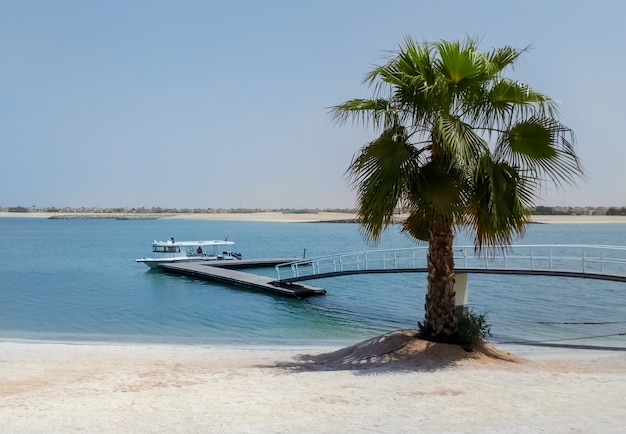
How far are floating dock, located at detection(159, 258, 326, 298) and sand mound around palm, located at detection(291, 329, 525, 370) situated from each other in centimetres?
1552

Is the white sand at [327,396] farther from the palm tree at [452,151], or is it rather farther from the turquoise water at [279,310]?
the turquoise water at [279,310]

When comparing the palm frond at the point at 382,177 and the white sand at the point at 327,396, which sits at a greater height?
the palm frond at the point at 382,177

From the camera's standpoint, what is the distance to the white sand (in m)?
5.86

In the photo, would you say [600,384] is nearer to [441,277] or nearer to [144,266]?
[441,277]

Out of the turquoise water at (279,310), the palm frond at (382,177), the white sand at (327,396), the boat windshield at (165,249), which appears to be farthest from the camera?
the boat windshield at (165,249)

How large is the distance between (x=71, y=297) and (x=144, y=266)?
15.9 metres

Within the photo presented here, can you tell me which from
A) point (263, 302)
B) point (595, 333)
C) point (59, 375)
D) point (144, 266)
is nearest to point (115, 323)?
point (263, 302)

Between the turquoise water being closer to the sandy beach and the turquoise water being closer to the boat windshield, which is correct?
the boat windshield

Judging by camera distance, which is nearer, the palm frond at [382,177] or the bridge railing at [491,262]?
the palm frond at [382,177]

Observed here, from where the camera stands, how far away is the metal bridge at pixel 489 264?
16828 millimetres

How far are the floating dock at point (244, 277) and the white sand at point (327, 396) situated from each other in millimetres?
15430

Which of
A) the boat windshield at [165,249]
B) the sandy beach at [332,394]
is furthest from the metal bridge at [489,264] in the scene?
the boat windshield at [165,249]

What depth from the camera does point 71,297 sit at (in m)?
27.9

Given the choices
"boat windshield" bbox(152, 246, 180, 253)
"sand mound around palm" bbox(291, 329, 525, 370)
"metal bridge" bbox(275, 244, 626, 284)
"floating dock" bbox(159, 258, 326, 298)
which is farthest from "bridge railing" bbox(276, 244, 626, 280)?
"boat windshield" bbox(152, 246, 180, 253)
